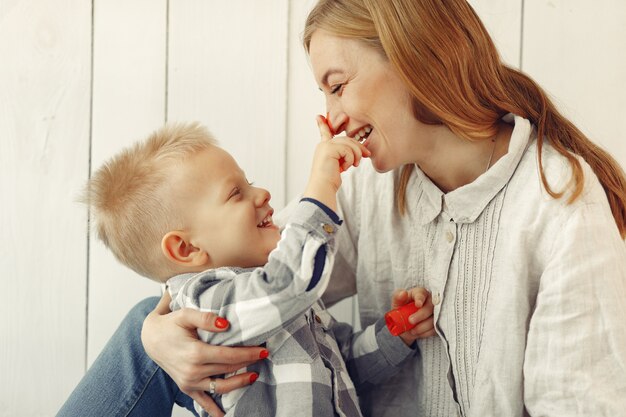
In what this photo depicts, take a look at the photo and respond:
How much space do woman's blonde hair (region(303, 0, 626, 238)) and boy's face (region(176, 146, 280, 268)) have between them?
316mm

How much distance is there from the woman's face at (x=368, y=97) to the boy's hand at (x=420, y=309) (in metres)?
0.23

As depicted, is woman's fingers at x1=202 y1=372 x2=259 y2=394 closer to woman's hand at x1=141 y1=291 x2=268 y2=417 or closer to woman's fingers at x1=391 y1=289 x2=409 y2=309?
woman's hand at x1=141 y1=291 x2=268 y2=417

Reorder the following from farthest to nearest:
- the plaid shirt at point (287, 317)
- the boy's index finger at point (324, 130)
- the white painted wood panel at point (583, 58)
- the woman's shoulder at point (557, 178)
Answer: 1. the white painted wood panel at point (583, 58)
2. the boy's index finger at point (324, 130)
3. the woman's shoulder at point (557, 178)
4. the plaid shirt at point (287, 317)

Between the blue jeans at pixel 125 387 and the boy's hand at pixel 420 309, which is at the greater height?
the boy's hand at pixel 420 309

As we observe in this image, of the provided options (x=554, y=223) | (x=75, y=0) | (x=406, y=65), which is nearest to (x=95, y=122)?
(x=75, y=0)

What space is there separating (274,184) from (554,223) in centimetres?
65

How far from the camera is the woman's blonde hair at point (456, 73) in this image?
1.14m

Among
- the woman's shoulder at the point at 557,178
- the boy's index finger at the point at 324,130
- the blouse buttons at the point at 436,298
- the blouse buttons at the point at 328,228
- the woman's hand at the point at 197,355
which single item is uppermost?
the boy's index finger at the point at 324,130

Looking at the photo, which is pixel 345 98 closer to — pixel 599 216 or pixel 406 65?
pixel 406 65

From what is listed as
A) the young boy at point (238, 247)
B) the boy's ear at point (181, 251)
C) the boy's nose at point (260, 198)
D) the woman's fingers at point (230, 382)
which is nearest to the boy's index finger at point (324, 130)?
the young boy at point (238, 247)

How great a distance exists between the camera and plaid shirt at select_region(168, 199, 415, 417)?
3.22 feet

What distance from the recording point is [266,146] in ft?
5.04

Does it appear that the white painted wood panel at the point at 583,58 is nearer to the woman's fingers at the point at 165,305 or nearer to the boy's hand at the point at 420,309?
the boy's hand at the point at 420,309

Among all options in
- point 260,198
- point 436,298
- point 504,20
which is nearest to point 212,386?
point 260,198
